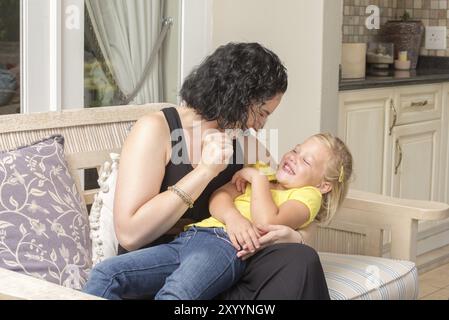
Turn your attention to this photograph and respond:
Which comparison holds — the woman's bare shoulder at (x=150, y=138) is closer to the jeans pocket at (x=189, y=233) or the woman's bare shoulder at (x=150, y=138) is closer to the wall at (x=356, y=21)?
the jeans pocket at (x=189, y=233)

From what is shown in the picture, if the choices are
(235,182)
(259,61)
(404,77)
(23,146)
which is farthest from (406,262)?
(404,77)

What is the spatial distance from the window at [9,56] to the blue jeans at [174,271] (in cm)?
112

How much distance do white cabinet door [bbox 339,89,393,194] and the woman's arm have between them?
6.28 feet

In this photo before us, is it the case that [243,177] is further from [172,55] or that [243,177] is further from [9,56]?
[172,55]

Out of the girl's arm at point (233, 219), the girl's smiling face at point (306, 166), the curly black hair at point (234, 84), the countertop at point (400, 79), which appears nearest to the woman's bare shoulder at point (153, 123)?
the curly black hair at point (234, 84)

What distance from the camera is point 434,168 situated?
15.1ft

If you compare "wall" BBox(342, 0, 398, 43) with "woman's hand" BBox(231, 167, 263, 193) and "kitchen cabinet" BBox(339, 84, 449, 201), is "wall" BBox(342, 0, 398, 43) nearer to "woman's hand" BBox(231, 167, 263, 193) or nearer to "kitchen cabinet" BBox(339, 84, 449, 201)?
"kitchen cabinet" BBox(339, 84, 449, 201)

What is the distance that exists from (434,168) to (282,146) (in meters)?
1.21

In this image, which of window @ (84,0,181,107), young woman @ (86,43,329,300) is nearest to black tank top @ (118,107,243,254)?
young woman @ (86,43,329,300)

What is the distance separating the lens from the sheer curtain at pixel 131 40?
3213 millimetres

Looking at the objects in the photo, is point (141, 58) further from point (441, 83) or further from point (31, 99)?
point (441, 83)

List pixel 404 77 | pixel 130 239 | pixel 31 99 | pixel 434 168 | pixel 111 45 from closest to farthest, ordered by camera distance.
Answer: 1. pixel 130 239
2. pixel 31 99
3. pixel 111 45
4. pixel 404 77
5. pixel 434 168

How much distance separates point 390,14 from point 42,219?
11.2 ft

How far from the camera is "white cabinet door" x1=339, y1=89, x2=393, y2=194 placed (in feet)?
12.9
